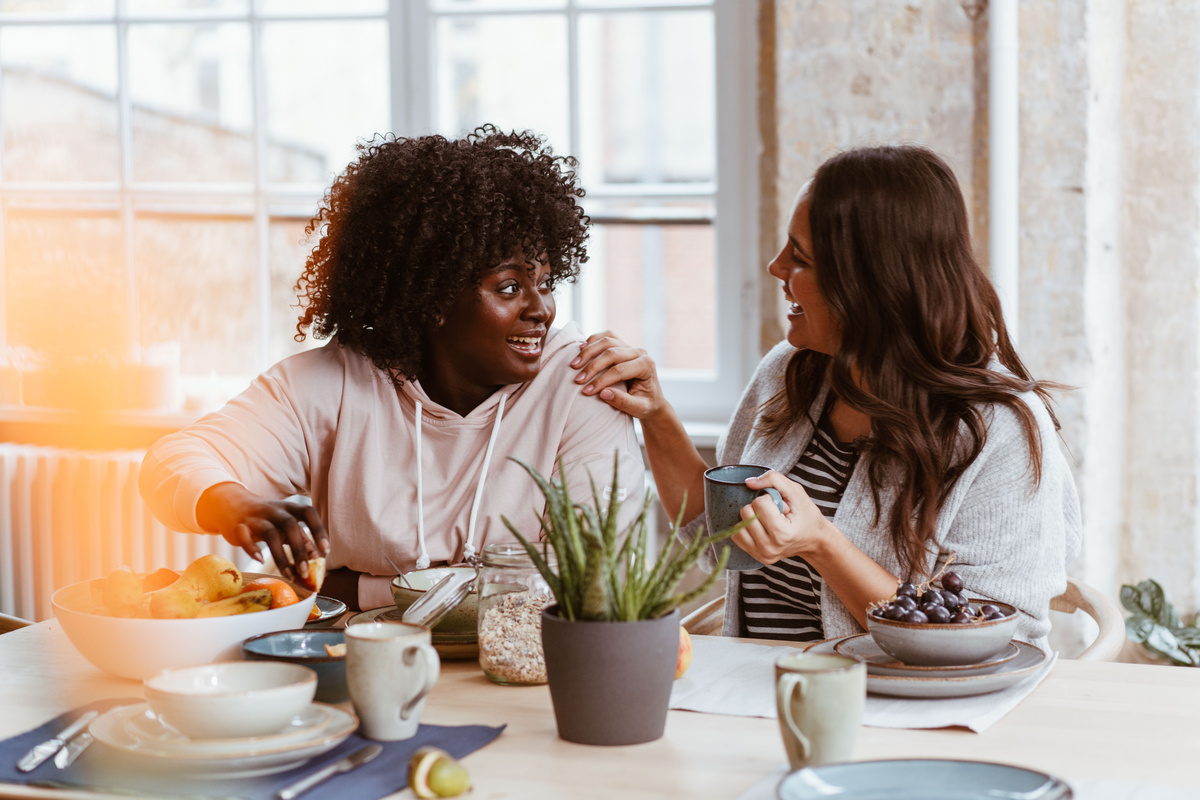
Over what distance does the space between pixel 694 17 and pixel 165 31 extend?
1407 mm

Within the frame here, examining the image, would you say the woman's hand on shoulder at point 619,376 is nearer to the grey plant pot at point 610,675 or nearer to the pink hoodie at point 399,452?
the pink hoodie at point 399,452

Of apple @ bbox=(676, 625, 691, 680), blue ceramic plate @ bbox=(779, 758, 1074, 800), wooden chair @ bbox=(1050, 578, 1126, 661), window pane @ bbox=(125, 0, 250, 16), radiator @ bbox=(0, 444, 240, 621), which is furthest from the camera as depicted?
window pane @ bbox=(125, 0, 250, 16)

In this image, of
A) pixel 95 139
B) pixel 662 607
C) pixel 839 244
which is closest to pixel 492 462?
pixel 839 244

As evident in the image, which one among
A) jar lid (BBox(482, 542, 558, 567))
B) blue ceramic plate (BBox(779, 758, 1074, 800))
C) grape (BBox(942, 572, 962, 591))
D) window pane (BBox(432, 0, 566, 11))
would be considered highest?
window pane (BBox(432, 0, 566, 11))

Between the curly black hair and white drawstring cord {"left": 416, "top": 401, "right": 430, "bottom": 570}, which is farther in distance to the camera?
the curly black hair

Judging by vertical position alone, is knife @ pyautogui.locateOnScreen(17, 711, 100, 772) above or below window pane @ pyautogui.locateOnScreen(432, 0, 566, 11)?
below

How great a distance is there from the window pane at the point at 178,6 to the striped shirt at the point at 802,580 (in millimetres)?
2086

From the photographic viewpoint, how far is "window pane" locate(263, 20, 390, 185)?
3.05 meters


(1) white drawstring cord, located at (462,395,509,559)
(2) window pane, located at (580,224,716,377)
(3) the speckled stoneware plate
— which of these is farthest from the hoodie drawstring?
(2) window pane, located at (580,224,716,377)

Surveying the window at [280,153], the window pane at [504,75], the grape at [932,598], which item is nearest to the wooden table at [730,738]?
the grape at [932,598]

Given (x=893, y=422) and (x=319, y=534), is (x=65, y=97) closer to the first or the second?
(x=319, y=534)

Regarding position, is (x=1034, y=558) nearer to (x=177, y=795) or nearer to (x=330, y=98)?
(x=177, y=795)

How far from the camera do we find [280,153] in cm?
311

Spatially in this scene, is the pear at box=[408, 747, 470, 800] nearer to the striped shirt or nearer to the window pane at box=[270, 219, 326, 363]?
the striped shirt
